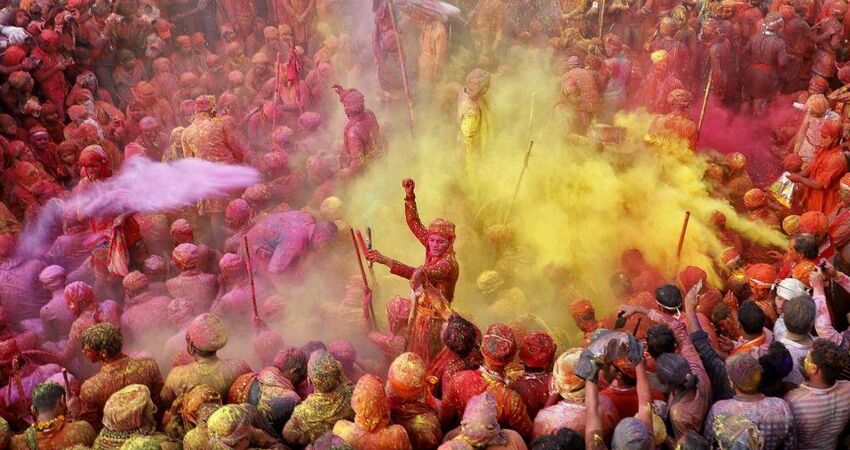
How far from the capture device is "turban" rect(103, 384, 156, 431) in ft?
15.8

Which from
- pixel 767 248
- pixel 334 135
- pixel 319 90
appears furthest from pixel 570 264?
pixel 319 90

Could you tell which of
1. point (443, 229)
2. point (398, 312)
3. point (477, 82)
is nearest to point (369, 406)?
point (443, 229)

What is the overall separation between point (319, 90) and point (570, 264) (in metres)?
6.44

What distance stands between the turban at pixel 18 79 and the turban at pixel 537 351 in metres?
9.23

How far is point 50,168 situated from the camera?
10773mm

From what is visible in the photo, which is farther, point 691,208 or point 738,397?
point 691,208

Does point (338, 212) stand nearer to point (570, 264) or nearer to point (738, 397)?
point (570, 264)

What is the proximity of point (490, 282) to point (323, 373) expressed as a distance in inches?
133

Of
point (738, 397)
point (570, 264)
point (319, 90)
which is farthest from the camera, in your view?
point (319, 90)

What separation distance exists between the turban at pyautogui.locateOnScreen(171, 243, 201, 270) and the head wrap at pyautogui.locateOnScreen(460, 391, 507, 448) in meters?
4.47

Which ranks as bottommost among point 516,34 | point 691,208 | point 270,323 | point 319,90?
point 270,323

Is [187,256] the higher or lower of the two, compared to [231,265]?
higher

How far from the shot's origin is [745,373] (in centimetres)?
452

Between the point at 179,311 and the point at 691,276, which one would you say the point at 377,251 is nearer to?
the point at 179,311
